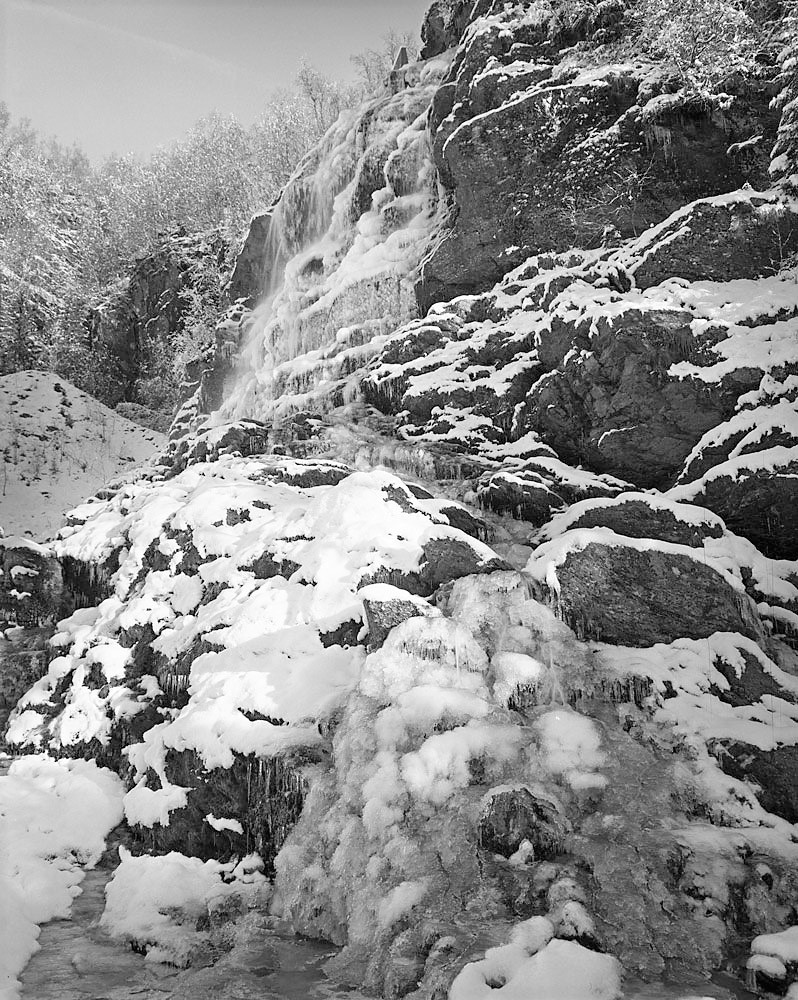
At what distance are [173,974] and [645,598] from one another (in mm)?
5505

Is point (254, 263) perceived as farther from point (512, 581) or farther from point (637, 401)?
point (512, 581)

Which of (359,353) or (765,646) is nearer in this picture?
(765,646)

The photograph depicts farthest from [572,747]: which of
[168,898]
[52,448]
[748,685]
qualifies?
[52,448]

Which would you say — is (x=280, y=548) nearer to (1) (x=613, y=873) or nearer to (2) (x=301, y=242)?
(1) (x=613, y=873)

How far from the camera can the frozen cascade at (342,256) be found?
15.9 m

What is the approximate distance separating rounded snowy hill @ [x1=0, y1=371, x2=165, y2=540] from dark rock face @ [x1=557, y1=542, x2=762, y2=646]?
1598 cm

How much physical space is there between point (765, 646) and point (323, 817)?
4973mm

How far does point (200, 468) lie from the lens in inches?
483

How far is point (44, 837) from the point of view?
22.6 feet

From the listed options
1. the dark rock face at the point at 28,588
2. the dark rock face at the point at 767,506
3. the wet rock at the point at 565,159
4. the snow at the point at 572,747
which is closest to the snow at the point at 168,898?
the snow at the point at 572,747

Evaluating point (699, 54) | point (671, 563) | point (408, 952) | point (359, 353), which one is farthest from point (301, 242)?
point (408, 952)

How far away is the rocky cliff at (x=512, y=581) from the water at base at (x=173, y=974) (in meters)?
0.21

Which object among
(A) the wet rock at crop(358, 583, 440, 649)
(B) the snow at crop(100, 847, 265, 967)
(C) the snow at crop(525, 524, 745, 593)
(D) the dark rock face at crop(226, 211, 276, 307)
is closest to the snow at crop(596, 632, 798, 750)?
(C) the snow at crop(525, 524, 745, 593)

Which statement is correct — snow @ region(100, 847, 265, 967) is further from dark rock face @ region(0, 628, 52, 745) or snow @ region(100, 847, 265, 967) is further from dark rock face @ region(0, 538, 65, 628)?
dark rock face @ region(0, 538, 65, 628)
